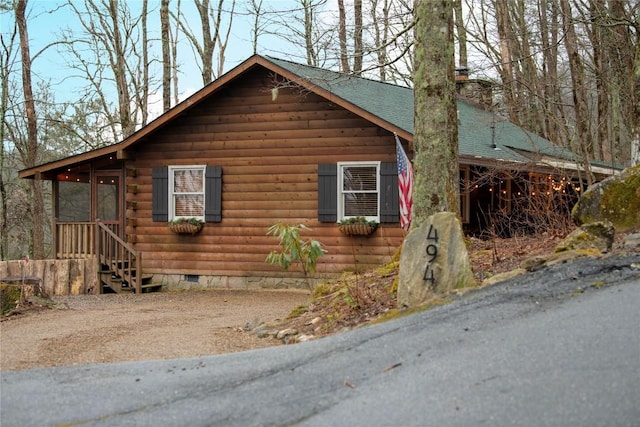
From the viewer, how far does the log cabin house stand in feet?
52.7

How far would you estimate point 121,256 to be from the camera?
712 inches

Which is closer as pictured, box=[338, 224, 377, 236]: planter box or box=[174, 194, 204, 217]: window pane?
box=[338, 224, 377, 236]: planter box

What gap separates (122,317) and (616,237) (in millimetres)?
7583

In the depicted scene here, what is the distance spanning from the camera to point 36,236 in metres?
24.6

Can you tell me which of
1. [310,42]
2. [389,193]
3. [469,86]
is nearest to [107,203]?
[310,42]

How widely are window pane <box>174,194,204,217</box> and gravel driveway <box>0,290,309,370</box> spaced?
1863 mm

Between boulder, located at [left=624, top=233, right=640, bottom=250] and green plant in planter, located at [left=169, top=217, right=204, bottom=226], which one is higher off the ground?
green plant in planter, located at [left=169, top=217, right=204, bottom=226]

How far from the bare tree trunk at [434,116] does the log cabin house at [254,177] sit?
4722 millimetres

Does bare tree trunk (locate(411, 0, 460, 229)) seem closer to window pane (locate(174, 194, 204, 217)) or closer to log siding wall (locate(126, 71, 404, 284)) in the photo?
log siding wall (locate(126, 71, 404, 284))

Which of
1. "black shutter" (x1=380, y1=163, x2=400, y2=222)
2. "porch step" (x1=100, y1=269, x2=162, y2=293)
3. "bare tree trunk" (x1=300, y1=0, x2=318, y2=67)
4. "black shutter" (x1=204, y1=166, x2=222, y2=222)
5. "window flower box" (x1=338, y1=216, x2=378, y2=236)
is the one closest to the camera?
"bare tree trunk" (x1=300, y1=0, x2=318, y2=67)

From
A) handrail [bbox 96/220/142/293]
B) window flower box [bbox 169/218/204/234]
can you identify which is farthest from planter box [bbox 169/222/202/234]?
handrail [bbox 96/220/142/293]

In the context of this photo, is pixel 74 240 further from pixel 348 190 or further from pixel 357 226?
pixel 357 226

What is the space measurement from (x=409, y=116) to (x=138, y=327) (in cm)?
873

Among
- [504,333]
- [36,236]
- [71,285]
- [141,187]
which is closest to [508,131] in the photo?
[141,187]
